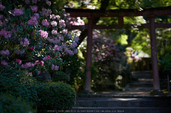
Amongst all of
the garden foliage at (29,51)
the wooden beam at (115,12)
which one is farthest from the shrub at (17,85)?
the wooden beam at (115,12)

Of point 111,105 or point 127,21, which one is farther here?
point 127,21

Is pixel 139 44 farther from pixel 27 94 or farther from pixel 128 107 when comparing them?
pixel 27 94

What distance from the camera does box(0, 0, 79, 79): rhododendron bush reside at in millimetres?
4461

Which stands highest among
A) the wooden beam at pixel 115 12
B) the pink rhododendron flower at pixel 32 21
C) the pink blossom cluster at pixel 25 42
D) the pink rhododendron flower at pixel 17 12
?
the wooden beam at pixel 115 12

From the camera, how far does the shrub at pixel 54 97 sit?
4137 mm

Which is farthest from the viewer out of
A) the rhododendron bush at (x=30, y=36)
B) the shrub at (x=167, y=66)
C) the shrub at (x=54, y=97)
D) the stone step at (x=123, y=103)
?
the shrub at (x=167, y=66)

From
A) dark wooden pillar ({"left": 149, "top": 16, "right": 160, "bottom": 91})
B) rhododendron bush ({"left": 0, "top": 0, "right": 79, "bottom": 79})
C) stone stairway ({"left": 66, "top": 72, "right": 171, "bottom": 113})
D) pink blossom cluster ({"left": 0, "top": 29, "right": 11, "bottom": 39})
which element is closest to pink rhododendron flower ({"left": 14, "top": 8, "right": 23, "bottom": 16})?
rhododendron bush ({"left": 0, "top": 0, "right": 79, "bottom": 79})

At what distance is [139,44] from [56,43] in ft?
29.6

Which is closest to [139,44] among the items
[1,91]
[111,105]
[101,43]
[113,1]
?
[101,43]

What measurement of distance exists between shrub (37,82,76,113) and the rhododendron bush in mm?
792

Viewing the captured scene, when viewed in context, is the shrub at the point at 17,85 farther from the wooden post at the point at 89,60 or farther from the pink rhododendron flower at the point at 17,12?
the wooden post at the point at 89,60

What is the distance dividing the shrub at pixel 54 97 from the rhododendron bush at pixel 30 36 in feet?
2.60

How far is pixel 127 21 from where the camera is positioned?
351 inches

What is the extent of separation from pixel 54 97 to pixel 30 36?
72.5 inches
